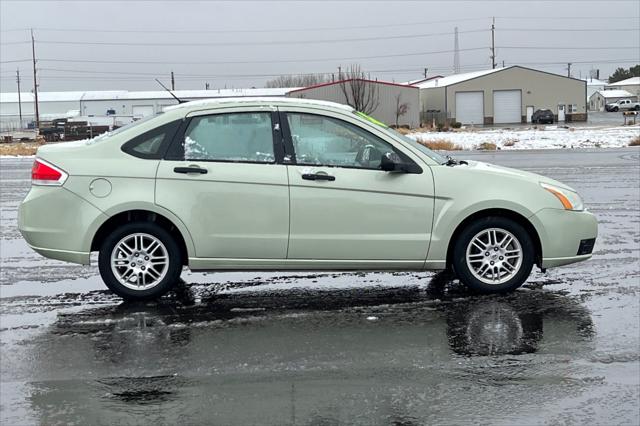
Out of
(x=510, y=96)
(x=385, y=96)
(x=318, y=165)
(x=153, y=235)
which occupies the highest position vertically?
(x=510, y=96)

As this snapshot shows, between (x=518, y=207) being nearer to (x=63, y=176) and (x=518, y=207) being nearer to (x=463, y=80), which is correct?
(x=63, y=176)

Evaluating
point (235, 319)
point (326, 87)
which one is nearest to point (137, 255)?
point (235, 319)

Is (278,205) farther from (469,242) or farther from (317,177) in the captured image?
(469,242)

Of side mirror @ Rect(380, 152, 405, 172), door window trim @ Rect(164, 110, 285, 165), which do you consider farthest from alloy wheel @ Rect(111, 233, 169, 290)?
side mirror @ Rect(380, 152, 405, 172)

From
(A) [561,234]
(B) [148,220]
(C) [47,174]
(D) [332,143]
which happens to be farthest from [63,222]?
(A) [561,234]

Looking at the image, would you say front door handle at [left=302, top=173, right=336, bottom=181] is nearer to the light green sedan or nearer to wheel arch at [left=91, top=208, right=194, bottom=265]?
the light green sedan

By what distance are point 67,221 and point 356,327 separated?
2648 mm

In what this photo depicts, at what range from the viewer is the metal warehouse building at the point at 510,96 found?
7931 centimetres

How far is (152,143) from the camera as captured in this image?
6602 mm

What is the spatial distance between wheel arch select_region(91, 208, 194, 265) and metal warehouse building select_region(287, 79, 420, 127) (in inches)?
2355

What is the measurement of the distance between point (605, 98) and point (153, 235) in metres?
123

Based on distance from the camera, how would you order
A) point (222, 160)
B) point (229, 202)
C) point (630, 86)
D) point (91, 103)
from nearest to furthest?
1. point (229, 202)
2. point (222, 160)
3. point (91, 103)
4. point (630, 86)

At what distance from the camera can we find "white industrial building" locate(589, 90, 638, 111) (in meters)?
118

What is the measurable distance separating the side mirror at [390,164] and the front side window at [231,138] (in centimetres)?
95
